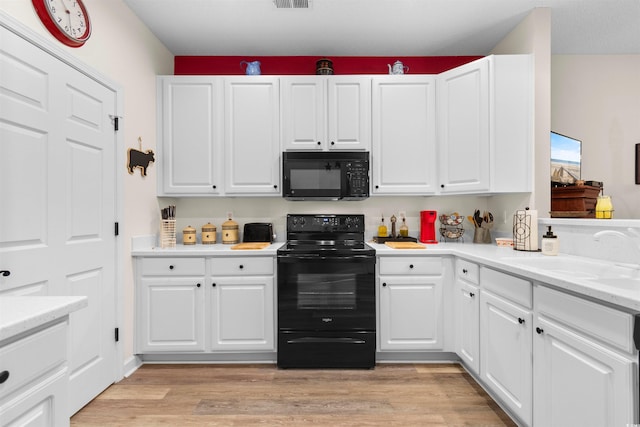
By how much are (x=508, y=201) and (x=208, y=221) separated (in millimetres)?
2700

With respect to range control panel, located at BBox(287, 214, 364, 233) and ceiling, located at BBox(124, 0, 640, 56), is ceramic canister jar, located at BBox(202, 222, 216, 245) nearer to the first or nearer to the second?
range control panel, located at BBox(287, 214, 364, 233)

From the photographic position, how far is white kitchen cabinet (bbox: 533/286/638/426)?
111 centimetres

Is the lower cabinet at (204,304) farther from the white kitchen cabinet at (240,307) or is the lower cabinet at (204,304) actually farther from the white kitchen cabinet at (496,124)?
the white kitchen cabinet at (496,124)

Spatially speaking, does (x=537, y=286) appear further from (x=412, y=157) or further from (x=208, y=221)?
(x=208, y=221)

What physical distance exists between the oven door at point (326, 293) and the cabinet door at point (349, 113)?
104 cm

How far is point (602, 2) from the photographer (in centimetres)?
242

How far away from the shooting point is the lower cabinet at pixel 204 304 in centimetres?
254

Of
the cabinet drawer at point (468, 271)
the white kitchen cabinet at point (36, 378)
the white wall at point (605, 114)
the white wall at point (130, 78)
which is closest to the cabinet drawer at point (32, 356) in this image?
the white kitchen cabinet at point (36, 378)

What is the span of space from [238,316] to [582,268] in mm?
2266

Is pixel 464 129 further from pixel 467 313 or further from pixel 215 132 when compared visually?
pixel 215 132

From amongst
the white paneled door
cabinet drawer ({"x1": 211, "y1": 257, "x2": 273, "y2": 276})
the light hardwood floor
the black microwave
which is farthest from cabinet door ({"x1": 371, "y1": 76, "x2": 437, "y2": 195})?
the white paneled door

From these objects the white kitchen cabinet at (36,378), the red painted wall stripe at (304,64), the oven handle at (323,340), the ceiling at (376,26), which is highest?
the ceiling at (376,26)

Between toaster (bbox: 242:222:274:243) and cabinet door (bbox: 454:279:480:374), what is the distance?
5.34 feet

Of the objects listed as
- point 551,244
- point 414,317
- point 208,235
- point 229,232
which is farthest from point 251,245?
point 551,244
